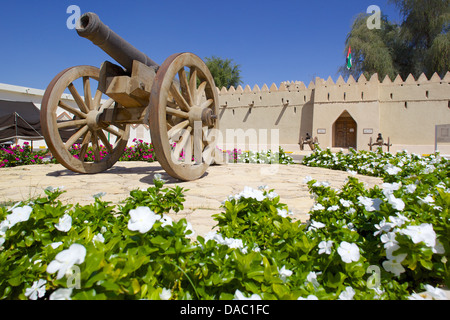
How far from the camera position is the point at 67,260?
0.79m

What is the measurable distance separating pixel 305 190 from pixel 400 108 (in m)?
20.0

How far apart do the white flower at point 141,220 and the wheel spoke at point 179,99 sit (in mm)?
2694

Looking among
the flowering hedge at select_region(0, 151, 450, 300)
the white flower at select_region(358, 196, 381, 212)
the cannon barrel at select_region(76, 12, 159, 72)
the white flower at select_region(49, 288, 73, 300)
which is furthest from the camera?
the cannon barrel at select_region(76, 12, 159, 72)

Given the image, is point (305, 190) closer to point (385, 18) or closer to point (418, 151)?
point (418, 151)

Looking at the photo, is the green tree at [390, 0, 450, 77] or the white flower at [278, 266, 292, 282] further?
the green tree at [390, 0, 450, 77]

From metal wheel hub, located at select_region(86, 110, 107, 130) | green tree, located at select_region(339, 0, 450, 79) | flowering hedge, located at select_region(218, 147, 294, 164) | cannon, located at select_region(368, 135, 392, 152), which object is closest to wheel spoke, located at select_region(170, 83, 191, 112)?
metal wheel hub, located at select_region(86, 110, 107, 130)

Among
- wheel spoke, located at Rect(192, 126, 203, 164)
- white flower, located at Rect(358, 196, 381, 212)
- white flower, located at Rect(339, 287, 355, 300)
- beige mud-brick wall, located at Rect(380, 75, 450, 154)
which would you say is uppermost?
beige mud-brick wall, located at Rect(380, 75, 450, 154)

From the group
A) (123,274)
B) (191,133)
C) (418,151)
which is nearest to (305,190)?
(191,133)

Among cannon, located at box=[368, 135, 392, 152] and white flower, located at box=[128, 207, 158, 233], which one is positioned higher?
cannon, located at box=[368, 135, 392, 152]

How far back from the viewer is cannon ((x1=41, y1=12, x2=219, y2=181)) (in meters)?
3.10

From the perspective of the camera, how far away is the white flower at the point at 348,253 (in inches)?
41.5

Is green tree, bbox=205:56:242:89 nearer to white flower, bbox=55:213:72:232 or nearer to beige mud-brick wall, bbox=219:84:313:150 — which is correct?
beige mud-brick wall, bbox=219:84:313:150

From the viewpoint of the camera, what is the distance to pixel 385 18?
1001 inches

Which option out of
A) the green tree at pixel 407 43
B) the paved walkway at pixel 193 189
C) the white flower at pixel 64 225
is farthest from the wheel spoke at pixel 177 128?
the green tree at pixel 407 43
